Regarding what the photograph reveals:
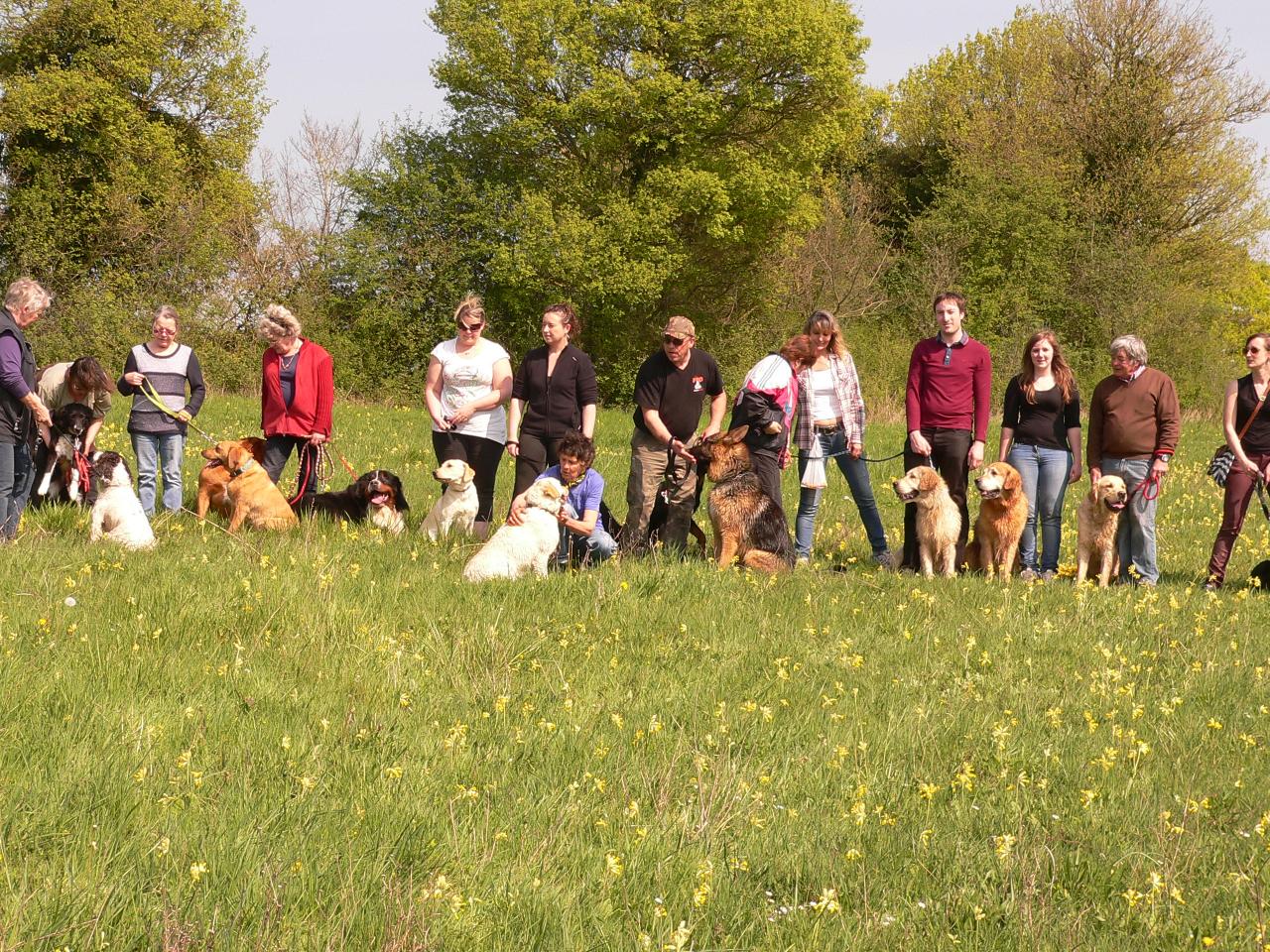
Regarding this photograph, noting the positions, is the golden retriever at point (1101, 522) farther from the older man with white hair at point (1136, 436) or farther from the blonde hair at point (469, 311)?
the blonde hair at point (469, 311)

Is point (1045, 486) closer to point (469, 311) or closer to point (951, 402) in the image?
point (951, 402)

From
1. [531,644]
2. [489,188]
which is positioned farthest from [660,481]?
[489,188]

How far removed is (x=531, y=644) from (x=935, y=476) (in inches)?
180

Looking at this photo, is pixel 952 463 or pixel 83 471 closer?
pixel 83 471

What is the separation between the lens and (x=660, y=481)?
9422 millimetres

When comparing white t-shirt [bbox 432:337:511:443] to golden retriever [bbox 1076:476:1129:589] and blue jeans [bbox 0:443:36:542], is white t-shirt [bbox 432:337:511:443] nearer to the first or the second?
blue jeans [bbox 0:443:36:542]

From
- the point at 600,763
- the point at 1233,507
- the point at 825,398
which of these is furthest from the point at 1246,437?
the point at 600,763

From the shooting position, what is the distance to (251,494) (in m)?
9.40

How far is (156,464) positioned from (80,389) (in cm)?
91

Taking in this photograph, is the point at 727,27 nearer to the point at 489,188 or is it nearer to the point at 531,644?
the point at 489,188

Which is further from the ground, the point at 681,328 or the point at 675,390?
the point at 681,328

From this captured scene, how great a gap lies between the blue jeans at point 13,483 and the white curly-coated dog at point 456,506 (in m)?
3.01

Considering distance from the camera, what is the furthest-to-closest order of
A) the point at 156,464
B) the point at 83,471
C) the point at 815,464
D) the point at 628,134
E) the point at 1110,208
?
the point at 1110,208, the point at 628,134, the point at 156,464, the point at 815,464, the point at 83,471

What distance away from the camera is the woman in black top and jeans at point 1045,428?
31.8 ft
